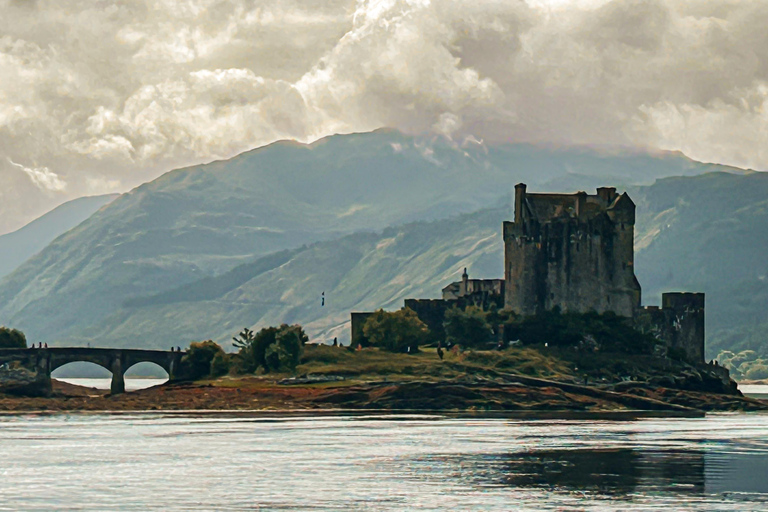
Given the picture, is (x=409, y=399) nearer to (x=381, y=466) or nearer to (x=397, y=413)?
(x=397, y=413)

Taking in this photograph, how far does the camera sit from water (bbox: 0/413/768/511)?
76938 millimetres

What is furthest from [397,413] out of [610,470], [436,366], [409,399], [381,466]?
[610,470]

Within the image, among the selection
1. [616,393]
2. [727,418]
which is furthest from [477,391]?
[727,418]

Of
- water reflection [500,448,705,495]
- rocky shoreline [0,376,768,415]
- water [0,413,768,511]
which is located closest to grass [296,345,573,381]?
rocky shoreline [0,376,768,415]

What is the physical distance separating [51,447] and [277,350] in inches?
3414

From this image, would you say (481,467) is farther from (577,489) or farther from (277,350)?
(277,350)

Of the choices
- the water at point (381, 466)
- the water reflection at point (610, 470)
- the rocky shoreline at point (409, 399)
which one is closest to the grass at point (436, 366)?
the rocky shoreline at point (409, 399)

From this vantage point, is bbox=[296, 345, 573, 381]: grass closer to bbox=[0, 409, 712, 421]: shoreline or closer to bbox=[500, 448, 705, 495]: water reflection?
bbox=[0, 409, 712, 421]: shoreline

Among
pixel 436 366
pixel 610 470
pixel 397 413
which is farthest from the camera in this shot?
pixel 436 366

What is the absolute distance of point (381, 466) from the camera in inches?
3762

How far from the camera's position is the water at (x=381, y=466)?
76.9m

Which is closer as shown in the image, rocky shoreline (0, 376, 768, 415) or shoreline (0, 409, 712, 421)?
shoreline (0, 409, 712, 421)

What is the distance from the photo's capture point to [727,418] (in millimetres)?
165625

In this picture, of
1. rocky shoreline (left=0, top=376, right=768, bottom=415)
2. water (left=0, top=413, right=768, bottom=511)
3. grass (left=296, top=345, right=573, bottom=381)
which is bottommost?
water (left=0, top=413, right=768, bottom=511)
